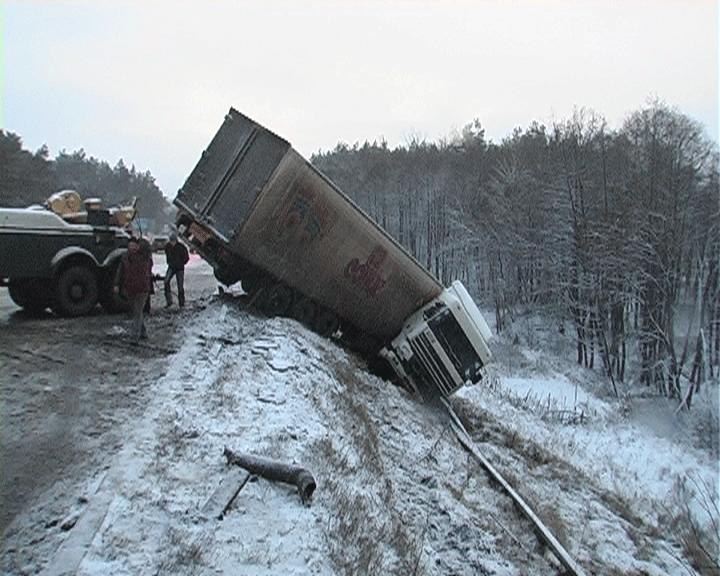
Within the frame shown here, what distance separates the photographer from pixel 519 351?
27219mm

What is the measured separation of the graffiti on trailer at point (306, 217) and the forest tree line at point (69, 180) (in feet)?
14.7

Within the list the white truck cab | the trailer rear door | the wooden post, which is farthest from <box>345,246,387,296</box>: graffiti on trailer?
the wooden post

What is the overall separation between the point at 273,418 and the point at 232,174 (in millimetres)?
5839

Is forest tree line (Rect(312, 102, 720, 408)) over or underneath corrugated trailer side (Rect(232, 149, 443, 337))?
over

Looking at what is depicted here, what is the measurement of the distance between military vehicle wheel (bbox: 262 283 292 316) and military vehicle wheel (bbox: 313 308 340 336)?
72 cm

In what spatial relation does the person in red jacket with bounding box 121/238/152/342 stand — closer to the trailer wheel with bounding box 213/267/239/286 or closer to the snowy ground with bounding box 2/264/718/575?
the snowy ground with bounding box 2/264/718/575

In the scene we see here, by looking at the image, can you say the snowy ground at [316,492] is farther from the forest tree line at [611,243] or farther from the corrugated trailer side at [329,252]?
the forest tree line at [611,243]

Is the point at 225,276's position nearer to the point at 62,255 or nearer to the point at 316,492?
the point at 62,255

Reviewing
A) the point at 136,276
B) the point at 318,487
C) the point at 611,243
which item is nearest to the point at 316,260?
the point at 136,276

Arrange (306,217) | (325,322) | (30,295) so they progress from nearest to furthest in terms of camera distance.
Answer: (30,295)
(306,217)
(325,322)

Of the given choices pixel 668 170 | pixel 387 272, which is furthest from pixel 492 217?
pixel 387 272

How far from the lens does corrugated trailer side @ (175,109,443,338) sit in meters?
10.7

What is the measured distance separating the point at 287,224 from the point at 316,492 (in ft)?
22.0

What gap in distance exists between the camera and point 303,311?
11.7 meters
